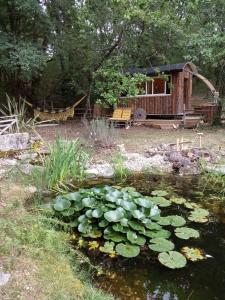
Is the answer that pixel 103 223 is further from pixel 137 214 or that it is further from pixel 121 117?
pixel 121 117

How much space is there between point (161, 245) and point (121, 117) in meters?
9.19

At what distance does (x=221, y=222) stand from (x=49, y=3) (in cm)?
1087

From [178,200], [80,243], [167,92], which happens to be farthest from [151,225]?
[167,92]

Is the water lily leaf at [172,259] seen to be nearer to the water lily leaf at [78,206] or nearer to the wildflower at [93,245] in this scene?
the wildflower at [93,245]

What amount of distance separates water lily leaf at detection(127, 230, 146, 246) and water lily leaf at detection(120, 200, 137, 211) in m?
0.27

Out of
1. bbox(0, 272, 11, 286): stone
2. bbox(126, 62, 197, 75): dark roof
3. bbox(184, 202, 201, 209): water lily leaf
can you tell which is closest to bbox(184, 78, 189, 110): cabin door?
bbox(126, 62, 197, 75): dark roof

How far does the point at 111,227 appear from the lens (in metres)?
3.73

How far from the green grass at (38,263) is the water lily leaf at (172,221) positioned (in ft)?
3.79

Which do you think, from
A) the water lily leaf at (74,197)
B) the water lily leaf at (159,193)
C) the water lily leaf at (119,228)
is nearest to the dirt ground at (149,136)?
the water lily leaf at (159,193)

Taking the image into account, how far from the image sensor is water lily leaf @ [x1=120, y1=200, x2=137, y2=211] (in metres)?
3.84

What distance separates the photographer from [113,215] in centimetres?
368

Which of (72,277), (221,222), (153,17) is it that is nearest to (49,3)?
(153,17)

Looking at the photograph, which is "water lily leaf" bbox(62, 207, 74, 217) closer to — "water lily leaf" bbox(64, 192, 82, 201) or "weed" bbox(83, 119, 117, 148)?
"water lily leaf" bbox(64, 192, 82, 201)

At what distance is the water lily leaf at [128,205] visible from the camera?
12.6ft
